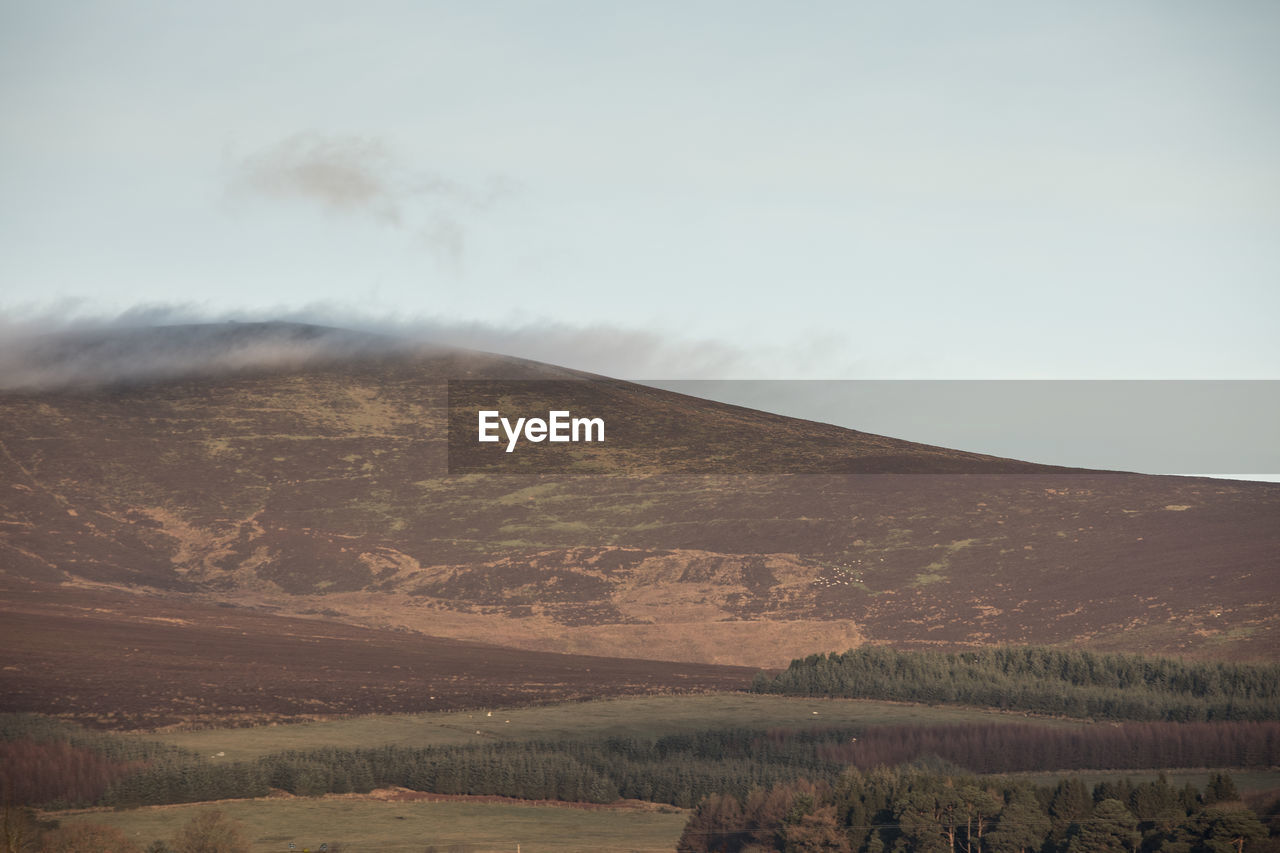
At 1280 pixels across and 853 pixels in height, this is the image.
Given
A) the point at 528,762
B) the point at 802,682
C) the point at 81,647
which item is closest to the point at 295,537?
the point at 81,647

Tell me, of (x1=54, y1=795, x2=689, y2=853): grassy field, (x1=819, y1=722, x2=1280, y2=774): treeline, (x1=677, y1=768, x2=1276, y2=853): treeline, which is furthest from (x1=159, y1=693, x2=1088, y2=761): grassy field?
(x1=677, y1=768, x2=1276, y2=853): treeline

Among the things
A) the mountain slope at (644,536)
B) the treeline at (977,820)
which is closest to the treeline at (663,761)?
the treeline at (977,820)

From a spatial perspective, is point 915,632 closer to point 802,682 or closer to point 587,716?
point 802,682

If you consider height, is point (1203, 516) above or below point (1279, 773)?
above

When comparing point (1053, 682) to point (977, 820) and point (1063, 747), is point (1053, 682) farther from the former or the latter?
point (977, 820)

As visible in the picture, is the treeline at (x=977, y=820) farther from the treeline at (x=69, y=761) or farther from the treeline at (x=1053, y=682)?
the treeline at (x=1053, y=682)

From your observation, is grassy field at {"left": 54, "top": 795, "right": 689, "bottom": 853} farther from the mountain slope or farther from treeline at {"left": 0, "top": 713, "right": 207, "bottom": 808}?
the mountain slope
